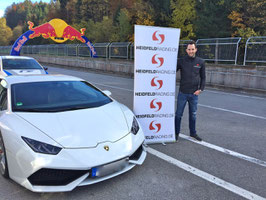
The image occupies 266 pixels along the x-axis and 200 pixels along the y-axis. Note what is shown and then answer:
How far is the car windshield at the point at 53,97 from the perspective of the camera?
3049mm

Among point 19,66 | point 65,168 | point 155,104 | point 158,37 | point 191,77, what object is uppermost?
point 158,37

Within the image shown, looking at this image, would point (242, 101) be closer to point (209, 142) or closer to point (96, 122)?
point (209, 142)

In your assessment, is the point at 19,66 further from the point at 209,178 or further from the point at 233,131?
the point at 209,178

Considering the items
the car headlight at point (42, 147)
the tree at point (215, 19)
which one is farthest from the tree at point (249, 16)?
the car headlight at point (42, 147)

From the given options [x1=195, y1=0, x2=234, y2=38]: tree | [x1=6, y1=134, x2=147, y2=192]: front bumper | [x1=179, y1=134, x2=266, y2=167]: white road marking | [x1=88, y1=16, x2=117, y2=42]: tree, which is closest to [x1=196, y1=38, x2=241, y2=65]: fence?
[x1=195, y1=0, x2=234, y2=38]: tree

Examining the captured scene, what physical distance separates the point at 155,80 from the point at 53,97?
1.78 metres

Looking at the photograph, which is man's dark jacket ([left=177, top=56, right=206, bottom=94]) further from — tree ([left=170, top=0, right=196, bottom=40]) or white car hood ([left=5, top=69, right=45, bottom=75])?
tree ([left=170, top=0, right=196, bottom=40])

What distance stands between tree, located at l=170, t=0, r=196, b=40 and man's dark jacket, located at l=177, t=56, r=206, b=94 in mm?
19126

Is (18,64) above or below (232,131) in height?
above

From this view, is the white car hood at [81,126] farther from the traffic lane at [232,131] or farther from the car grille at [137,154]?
the traffic lane at [232,131]

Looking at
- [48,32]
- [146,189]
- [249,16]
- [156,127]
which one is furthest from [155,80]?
[48,32]

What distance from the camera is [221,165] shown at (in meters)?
3.32

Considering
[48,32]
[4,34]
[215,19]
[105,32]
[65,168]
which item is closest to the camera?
[65,168]

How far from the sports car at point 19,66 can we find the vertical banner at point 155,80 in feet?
19.6
